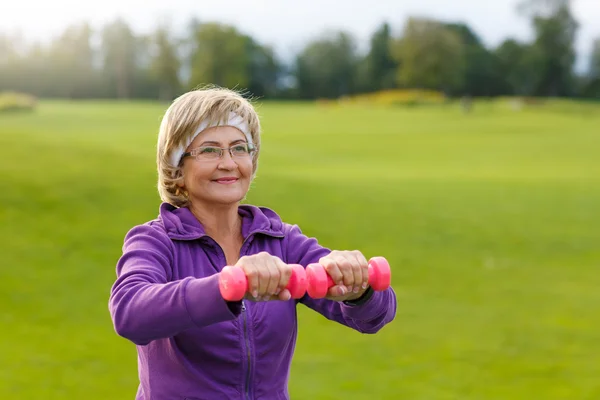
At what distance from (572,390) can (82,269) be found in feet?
19.1

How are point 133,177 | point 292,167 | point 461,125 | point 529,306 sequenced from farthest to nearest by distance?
1. point 461,125
2. point 292,167
3. point 133,177
4. point 529,306


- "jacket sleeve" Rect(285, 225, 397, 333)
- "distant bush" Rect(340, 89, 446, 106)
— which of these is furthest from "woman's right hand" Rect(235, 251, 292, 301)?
"distant bush" Rect(340, 89, 446, 106)

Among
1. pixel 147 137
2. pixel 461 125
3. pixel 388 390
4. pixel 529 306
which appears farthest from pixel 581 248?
pixel 461 125

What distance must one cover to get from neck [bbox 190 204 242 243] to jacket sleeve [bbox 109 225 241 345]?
313mm

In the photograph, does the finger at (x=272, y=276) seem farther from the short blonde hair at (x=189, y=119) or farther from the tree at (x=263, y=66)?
the tree at (x=263, y=66)

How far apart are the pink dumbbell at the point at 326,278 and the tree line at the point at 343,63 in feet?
198

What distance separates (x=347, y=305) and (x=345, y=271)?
33 cm

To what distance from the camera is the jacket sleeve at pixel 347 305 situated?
91.9 inches

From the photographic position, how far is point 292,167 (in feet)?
79.0

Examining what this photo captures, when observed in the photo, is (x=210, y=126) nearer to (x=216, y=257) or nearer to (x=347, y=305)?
(x=216, y=257)

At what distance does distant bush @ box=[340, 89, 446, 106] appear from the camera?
6150 cm

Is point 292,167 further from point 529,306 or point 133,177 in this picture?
point 529,306

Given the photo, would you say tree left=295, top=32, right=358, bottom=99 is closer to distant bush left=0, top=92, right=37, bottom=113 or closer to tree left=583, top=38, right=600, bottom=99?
tree left=583, top=38, right=600, bottom=99

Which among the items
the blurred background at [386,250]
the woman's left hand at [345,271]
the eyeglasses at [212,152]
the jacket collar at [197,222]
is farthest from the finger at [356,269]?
the blurred background at [386,250]
